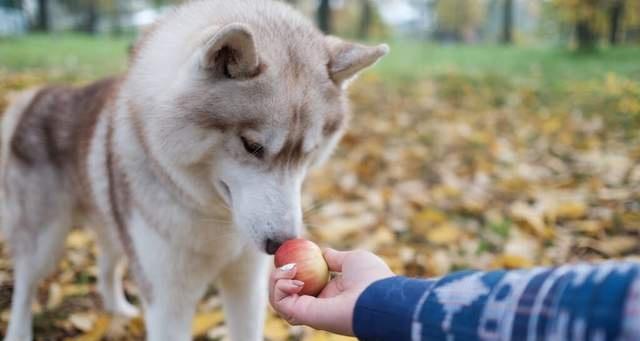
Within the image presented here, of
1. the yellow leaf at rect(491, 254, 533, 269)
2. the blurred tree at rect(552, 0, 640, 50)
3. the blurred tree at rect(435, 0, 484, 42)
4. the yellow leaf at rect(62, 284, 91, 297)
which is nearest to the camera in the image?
the yellow leaf at rect(491, 254, 533, 269)

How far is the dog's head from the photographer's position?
200 centimetres

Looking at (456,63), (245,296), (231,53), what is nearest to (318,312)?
(231,53)

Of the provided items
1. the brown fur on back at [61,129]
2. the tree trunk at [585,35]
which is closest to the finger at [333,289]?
the brown fur on back at [61,129]

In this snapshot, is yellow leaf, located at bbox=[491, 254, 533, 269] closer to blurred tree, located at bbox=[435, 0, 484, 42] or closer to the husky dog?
the husky dog

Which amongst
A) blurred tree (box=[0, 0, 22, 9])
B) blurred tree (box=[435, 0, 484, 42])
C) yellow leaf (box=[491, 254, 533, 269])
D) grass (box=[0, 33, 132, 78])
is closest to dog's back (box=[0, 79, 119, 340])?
yellow leaf (box=[491, 254, 533, 269])

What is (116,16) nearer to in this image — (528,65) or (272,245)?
(528,65)

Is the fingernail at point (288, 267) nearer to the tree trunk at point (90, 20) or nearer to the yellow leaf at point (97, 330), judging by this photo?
the yellow leaf at point (97, 330)

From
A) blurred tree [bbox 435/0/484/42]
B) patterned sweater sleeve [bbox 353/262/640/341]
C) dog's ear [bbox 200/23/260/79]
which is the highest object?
dog's ear [bbox 200/23/260/79]

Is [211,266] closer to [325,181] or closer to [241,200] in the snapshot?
[241,200]

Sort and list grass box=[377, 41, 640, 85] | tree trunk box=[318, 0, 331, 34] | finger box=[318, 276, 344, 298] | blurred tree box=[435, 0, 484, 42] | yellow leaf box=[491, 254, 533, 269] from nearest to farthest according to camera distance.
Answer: finger box=[318, 276, 344, 298] < yellow leaf box=[491, 254, 533, 269] < grass box=[377, 41, 640, 85] < tree trunk box=[318, 0, 331, 34] < blurred tree box=[435, 0, 484, 42]

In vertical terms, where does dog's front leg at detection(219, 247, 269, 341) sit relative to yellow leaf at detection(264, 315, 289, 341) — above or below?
above

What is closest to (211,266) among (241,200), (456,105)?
(241,200)

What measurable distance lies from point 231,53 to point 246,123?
0.26 m

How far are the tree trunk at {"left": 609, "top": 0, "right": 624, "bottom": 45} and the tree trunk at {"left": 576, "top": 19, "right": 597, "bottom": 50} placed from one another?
0.40 meters
